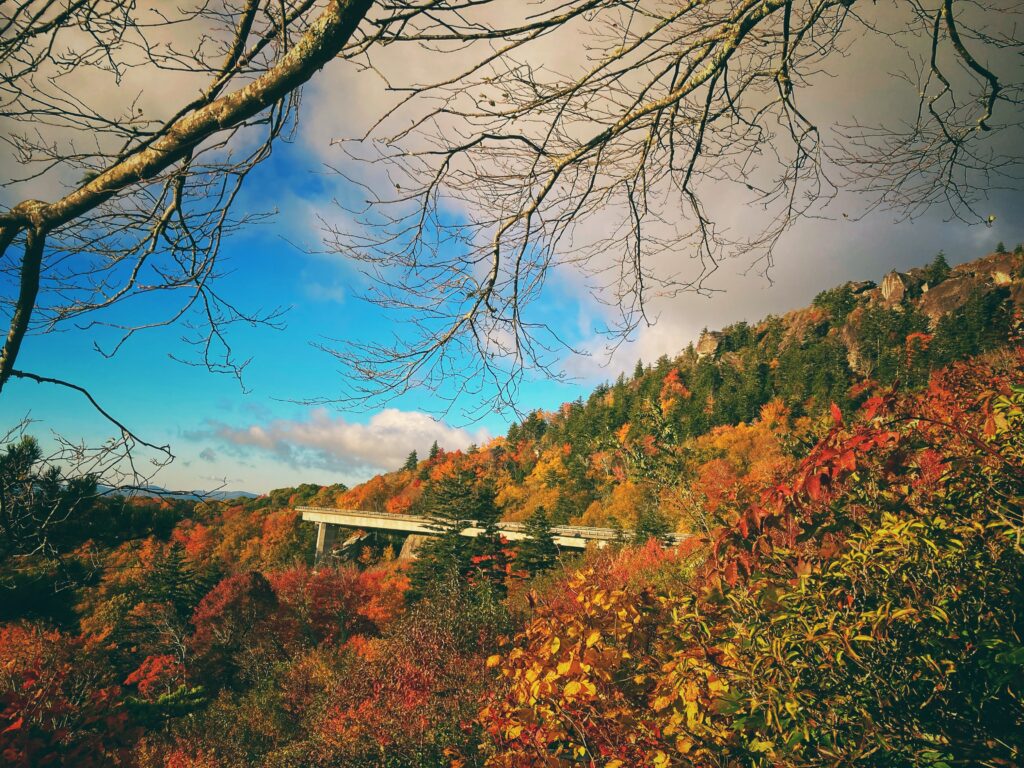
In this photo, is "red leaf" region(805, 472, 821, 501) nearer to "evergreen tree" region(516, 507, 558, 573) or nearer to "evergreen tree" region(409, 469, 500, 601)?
"evergreen tree" region(409, 469, 500, 601)

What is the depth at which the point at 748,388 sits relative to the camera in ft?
190

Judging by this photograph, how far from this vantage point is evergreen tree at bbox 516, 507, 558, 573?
86.4 ft

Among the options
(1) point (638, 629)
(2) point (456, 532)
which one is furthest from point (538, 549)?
(1) point (638, 629)

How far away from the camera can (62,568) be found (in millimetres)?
2393

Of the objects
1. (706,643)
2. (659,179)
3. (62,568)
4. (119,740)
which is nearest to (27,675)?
(119,740)

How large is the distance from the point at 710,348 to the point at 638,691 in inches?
3783

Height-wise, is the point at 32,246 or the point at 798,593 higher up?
the point at 32,246

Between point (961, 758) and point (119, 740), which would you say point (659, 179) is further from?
point (119, 740)

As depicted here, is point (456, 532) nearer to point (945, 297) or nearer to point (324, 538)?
point (324, 538)

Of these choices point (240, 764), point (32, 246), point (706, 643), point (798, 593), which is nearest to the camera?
point (32, 246)

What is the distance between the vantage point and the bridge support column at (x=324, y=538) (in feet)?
168

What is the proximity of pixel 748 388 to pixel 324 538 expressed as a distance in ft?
175

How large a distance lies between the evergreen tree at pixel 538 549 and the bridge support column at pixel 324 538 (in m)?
32.8

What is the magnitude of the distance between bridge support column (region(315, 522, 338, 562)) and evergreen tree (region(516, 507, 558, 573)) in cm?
3283
